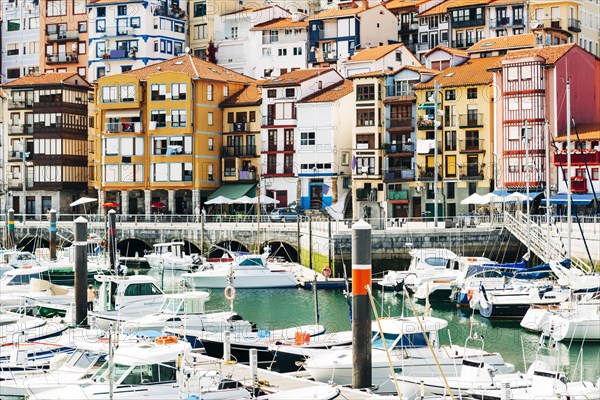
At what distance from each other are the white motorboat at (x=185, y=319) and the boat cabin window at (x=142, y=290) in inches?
75.9

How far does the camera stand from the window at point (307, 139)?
83.4 metres

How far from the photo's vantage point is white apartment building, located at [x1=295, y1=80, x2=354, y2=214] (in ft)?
271

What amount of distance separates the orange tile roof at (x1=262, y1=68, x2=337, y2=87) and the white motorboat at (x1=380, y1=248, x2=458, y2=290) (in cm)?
2895

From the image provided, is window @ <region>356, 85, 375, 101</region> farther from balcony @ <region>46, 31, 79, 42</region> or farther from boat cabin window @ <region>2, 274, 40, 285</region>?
boat cabin window @ <region>2, 274, 40, 285</region>

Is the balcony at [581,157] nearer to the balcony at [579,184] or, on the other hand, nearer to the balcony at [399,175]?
the balcony at [579,184]

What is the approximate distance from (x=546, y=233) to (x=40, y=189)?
48436 millimetres

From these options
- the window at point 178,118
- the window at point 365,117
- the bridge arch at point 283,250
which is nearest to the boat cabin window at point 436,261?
the bridge arch at point 283,250

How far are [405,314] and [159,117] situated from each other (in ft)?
142

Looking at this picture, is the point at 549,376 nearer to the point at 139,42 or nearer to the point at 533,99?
the point at 533,99

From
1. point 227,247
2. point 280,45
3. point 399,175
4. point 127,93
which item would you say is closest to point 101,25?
point 280,45

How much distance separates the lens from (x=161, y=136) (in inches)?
3366

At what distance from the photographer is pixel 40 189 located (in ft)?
301

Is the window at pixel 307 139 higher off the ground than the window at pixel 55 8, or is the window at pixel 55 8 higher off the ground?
the window at pixel 55 8

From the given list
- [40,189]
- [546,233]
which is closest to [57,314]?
[546,233]
